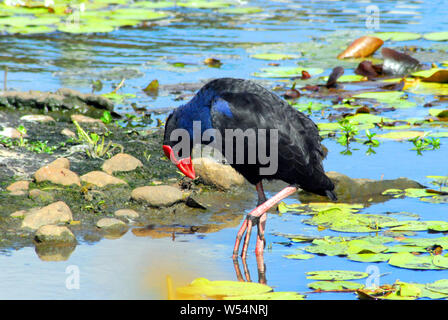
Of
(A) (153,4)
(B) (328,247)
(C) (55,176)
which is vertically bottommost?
(B) (328,247)

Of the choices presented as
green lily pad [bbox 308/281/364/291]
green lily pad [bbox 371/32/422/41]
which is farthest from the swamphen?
green lily pad [bbox 371/32/422/41]

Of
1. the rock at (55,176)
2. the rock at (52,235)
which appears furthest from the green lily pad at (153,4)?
the rock at (52,235)

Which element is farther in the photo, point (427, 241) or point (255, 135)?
point (255, 135)

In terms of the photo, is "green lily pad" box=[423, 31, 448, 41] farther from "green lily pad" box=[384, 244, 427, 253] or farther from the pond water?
"green lily pad" box=[384, 244, 427, 253]

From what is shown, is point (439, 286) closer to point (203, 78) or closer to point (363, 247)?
point (363, 247)

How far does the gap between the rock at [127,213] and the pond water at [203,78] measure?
332 mm

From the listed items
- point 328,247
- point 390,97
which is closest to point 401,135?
point 390,97

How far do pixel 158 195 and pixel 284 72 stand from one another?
5.08 m

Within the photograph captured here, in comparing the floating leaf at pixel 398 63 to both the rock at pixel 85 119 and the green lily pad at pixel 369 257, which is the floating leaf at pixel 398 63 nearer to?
the rock at pixel 85 119

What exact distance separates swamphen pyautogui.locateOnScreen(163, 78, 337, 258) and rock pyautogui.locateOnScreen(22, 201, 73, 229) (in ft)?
2.89

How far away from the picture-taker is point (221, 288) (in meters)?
4.41

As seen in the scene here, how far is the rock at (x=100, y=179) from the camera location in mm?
6285

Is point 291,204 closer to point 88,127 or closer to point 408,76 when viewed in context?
point 88,127
